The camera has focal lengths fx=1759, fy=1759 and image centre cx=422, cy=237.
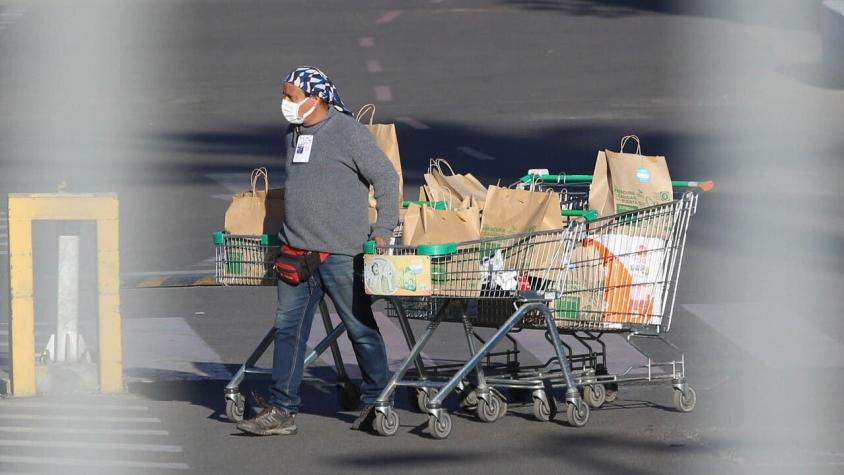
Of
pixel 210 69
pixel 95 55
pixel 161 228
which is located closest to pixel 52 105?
pixel 210 69

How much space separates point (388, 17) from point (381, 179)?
24506mm

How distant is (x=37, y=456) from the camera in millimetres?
7887

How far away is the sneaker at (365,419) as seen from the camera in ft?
26.8

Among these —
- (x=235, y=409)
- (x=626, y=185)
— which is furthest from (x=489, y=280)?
(x=235, y=409)

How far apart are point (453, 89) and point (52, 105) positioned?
212 inches

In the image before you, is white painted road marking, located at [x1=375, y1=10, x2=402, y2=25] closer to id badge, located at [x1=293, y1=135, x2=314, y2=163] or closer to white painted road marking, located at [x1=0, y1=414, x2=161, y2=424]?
white painted road marking, located at [x1=0, y1=414, x2=161, y2=424]

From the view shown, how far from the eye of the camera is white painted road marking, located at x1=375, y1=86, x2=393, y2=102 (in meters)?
23.2

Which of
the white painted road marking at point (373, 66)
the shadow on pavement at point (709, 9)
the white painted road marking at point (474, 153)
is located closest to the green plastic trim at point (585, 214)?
the white painted road marking at point (474, 153)

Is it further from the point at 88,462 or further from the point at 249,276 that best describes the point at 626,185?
the point at 88,462

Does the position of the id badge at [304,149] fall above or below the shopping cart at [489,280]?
above

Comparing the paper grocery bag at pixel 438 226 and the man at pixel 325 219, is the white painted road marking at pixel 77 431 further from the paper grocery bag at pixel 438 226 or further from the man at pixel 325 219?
the paper grocery bag at pixel 438 226

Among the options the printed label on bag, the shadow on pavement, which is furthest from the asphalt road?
the printed label on bag

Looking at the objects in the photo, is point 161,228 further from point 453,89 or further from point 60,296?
point 453,89

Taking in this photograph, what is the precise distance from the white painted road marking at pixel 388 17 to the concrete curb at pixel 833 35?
9.33 m
